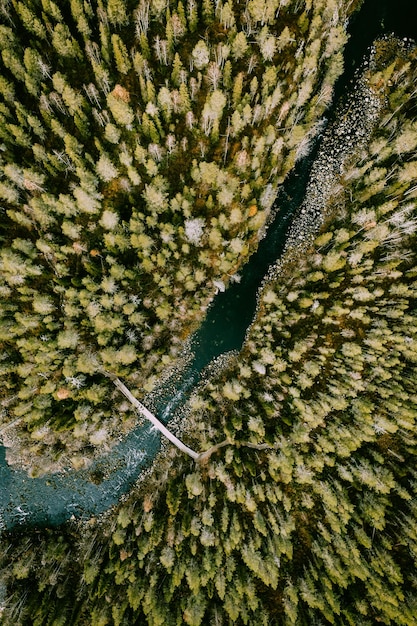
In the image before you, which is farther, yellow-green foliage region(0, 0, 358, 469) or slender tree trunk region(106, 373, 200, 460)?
slender tree trunk region(106, 373, 200, 460)

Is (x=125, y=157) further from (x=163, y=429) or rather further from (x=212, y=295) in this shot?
(x=163, y=429)

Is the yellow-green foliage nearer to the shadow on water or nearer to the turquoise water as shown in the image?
the shadow on water

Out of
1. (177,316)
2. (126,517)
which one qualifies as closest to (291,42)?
(177,316)

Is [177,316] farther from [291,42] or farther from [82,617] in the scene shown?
[82,617]

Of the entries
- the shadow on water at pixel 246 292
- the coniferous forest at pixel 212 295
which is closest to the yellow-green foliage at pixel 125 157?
the coniferous forest at pixel 212 295

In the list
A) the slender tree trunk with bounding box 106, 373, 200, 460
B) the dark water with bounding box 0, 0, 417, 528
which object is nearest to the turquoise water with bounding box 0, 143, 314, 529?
the dark water with bounding box 0, 0, 417, 528

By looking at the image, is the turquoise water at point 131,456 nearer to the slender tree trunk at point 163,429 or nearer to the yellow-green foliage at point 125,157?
the slender tree trunk at point 163,429
